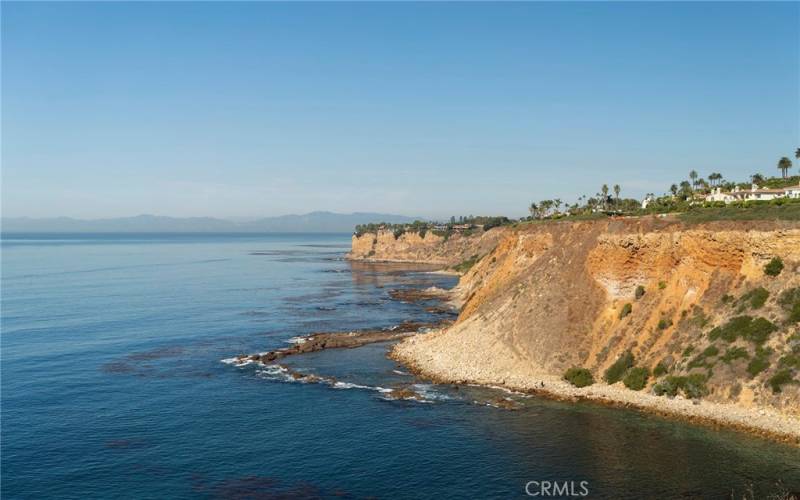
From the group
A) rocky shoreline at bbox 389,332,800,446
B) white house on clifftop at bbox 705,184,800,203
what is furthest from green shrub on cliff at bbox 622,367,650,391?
white house on clifftop at bbox 705,184,800,203

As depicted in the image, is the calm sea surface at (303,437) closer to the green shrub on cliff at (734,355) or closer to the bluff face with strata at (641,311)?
the bluff face with strata at (641,311)

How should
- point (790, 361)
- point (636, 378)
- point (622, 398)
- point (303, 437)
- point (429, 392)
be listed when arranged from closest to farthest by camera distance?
point (303, 437)
point (790, 361)
point (622, 398)
point (636, 378)
point (429, 392)

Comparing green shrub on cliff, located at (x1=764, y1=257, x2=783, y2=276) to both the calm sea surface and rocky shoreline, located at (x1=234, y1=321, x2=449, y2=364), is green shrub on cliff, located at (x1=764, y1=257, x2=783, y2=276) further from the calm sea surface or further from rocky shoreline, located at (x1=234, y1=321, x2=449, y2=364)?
rocky shoreline, located at (x1=234, y1=321, x2=449, y2=364)

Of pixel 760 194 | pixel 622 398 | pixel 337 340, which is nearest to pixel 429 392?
pixel 622 398

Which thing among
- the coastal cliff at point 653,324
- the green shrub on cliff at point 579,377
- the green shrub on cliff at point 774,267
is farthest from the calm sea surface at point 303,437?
the green shrub on cliff at point 774,267

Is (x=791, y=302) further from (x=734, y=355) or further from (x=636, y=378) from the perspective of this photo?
(x=636, y=378)
